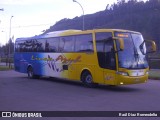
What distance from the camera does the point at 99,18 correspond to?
148 meters

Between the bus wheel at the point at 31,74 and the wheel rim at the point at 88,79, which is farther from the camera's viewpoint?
the bus wheel at the point at 31,74

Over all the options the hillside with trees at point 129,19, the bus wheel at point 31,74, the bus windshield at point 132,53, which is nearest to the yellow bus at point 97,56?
the bus windshield at point 132,53

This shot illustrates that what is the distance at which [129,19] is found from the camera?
147m

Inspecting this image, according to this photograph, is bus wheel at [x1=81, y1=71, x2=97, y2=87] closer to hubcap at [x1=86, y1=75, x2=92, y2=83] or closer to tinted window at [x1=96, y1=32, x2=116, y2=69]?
hubcap at [x1=86, y1=75, x2=92, y2=83]

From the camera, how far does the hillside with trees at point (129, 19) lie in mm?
133500

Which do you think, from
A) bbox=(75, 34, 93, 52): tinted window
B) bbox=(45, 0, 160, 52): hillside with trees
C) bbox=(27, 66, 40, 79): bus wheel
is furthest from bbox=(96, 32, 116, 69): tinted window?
bbox=(45, 0, 160, 52): hillside with trees

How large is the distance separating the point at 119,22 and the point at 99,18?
8876mm

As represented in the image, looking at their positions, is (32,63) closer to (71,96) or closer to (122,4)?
(71,96)

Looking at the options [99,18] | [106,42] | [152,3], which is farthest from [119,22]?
[106,42]

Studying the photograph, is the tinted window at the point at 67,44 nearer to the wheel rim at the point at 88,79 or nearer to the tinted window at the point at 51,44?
the tinted window at the point at 51,44

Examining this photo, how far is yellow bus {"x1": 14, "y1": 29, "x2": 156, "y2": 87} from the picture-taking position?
17.5 metres

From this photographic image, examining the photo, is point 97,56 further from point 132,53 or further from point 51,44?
point 51,44

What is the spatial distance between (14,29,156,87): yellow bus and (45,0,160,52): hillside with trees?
328 feet

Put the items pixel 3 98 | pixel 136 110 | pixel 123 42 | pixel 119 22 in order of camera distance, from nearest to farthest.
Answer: pixel 136 110, pixel 3 98, pixel 123 42, pixel 119 22
